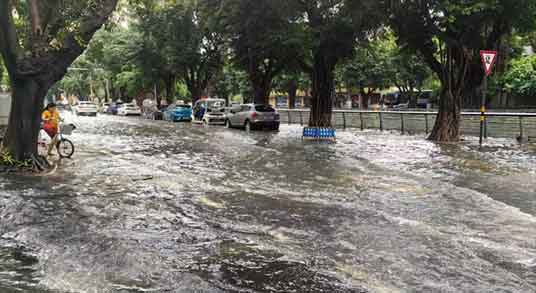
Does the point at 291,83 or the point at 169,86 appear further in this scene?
the point at 291,83

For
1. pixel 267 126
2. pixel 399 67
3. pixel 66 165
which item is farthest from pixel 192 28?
pixel 66 165

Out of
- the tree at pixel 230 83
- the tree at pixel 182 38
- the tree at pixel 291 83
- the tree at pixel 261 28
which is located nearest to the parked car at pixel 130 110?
the tree at pixel 230 83

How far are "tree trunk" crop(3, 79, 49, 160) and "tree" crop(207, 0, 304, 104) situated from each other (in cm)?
1260

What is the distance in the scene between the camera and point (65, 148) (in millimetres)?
14562

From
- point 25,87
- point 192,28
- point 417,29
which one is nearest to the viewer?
point 25,87

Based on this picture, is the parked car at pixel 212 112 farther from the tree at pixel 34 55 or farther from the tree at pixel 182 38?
the tree at pixel 34 55

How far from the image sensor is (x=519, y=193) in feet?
30.2

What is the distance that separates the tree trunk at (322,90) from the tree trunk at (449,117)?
22.7ft

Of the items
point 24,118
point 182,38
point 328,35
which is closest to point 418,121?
point 328,35

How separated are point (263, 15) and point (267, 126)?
6.80 metres

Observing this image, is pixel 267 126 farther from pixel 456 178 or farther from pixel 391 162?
pixel 456 178

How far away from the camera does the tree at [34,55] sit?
1146 centimetres

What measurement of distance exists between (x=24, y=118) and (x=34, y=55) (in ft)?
5.30

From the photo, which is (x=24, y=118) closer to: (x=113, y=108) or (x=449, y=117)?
(x=449, y=117)
